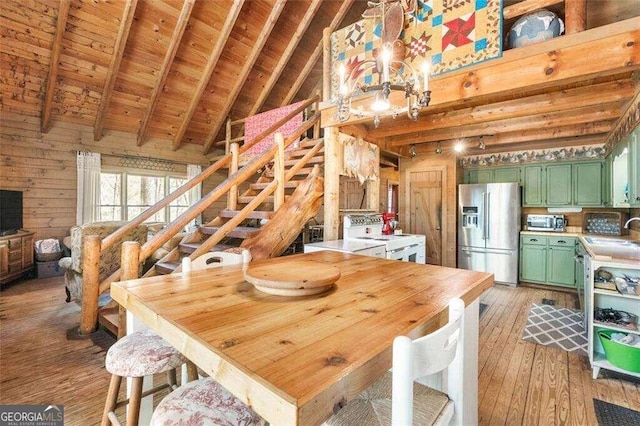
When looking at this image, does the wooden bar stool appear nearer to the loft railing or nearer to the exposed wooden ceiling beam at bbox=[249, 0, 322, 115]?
the loft railing

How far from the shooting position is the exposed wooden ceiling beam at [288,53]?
5.01m

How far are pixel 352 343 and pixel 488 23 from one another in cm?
289

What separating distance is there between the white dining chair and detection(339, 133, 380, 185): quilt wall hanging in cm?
292

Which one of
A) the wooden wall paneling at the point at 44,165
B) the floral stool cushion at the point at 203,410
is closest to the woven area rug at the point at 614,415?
the floral stool cushion at the point at 203,410

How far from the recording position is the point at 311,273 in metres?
1.39

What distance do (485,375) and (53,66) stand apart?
6527 millimetres

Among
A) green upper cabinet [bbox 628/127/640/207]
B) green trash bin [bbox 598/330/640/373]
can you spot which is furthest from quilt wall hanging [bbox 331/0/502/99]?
green trash bin [bbox 598/330/640/373]

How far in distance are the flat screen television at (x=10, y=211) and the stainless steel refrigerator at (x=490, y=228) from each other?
7313 millimetres

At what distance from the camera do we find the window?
598 centimetres

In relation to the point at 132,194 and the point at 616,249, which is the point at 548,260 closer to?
the point at 616,249

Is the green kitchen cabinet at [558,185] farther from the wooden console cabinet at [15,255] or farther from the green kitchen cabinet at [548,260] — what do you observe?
the wooden console cabinet at [15,255]

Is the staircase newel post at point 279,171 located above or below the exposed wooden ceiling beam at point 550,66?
below

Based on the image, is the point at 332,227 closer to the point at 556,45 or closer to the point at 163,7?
the point at 556,45

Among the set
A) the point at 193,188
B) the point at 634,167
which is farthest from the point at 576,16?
the point at 193,188
